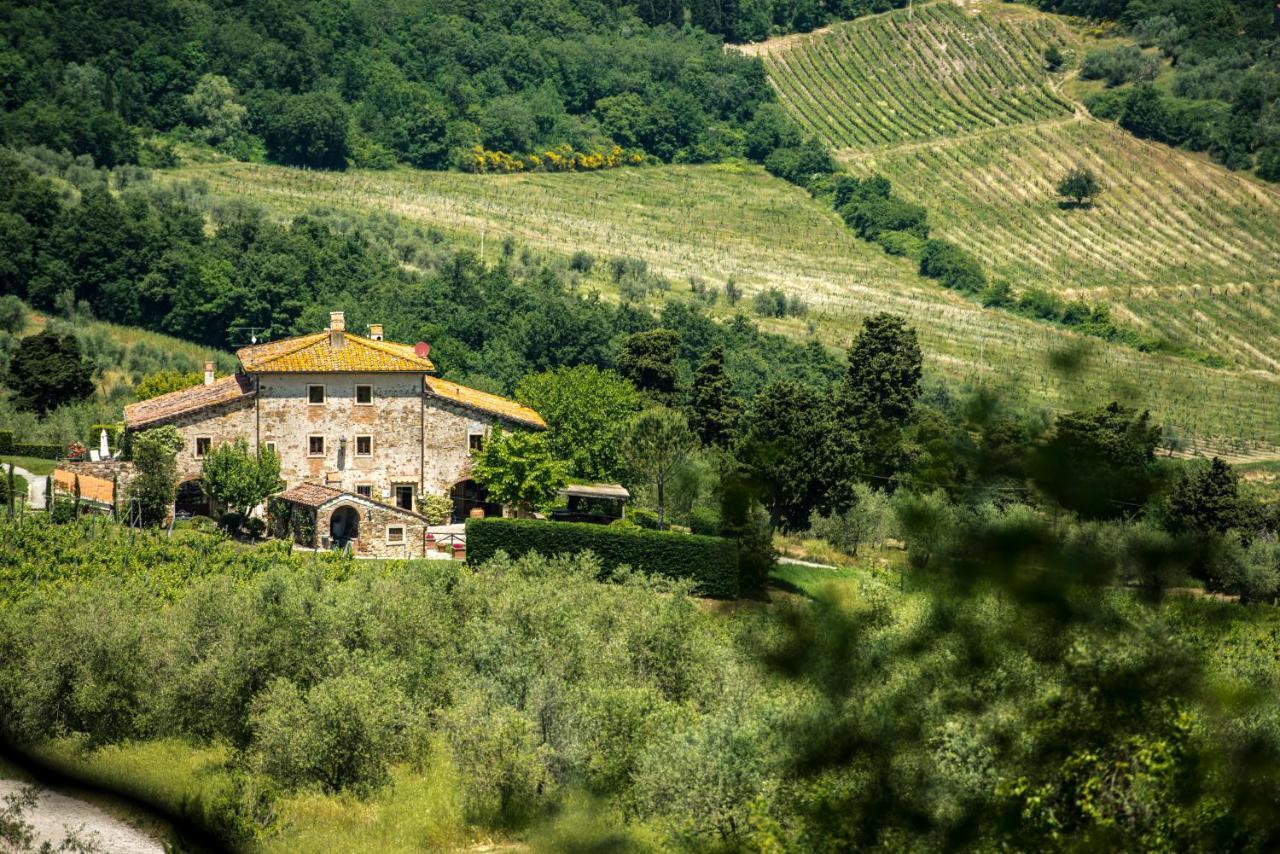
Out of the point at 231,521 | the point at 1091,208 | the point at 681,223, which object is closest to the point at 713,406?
the point at 231,521

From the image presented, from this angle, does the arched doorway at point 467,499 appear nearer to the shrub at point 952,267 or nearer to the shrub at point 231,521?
the shrub at point 231,521

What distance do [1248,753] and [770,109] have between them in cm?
15369

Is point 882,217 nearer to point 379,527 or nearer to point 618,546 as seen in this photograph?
point 379,527

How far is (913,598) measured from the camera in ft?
13.8

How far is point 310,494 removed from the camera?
44.9 metres

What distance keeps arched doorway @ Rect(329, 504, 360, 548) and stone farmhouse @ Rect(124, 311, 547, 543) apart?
247cm

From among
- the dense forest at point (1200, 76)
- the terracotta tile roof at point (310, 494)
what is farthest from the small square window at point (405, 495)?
the dense forest at point (1200, 76)

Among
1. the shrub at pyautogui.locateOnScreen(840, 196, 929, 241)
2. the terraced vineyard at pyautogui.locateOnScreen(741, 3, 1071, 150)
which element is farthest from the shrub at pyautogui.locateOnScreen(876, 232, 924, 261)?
the terraced vineyard at pyautogui.locateOnScreen(741, 3, 1071, 150)

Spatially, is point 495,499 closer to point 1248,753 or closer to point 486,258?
point 1248,753

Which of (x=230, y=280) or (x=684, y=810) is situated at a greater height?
(x=230, y=280)

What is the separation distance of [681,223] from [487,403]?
7395 cm

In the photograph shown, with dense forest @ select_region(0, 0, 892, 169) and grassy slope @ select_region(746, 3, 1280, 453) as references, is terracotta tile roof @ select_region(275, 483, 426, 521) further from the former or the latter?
dense forest @ select_region(0, 0, 892, 169)

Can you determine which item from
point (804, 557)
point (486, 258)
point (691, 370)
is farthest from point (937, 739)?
point (486, 258)

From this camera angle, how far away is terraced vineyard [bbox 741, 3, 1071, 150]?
152125mm
